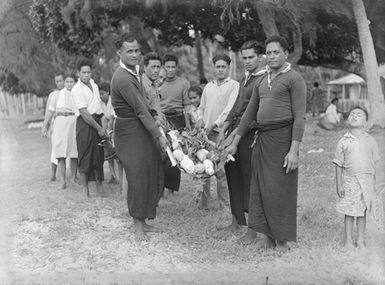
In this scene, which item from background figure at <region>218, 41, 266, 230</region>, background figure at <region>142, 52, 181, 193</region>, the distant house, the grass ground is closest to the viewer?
the grass ground

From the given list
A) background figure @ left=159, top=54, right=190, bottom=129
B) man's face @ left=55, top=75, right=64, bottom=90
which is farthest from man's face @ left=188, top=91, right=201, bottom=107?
man's face @ left=55, top=75, right=64, bottom=90

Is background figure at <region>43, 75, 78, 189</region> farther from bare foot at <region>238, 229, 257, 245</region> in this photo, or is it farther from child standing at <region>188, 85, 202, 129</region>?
bare foot at <region>238, 229, 257, 245</region>

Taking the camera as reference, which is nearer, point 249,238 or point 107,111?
point 249,238

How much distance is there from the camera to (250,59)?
17.5 ft

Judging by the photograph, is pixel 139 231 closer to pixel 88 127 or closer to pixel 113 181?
pixel 88 127

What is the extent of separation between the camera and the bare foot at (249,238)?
532cm

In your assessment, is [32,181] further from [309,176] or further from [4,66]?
[4,66]

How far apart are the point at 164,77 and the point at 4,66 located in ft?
39.2

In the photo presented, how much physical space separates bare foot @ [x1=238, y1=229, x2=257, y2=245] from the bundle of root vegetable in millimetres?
757

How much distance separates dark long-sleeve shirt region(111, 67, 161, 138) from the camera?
512cm

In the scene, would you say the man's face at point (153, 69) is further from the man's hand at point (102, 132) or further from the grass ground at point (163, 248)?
the grass ground at point (163, 248)

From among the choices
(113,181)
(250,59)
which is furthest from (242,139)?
(113,181)

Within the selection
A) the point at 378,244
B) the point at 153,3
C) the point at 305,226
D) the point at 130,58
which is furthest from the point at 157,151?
the point at 153,3

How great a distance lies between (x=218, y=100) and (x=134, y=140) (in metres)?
1.36
